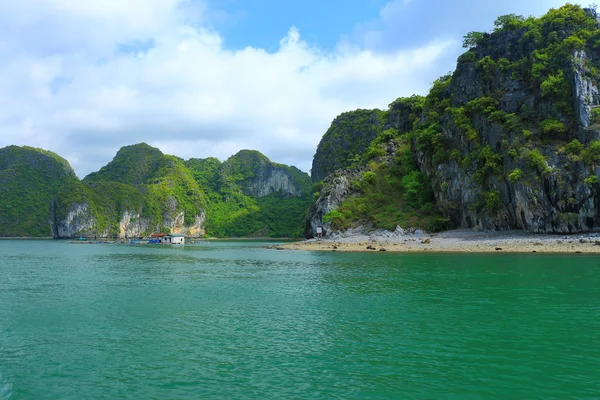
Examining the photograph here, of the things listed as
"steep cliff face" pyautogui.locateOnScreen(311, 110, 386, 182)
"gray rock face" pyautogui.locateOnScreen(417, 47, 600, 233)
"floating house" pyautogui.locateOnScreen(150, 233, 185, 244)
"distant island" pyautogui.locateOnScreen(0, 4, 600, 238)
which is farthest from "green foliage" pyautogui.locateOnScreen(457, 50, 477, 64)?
"floating house" pyautogui.locateOnScreen(150, 233, 185, 244)

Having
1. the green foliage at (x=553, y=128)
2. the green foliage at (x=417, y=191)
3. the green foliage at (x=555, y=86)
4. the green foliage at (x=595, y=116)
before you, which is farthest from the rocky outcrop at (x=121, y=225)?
the green foliage at (x=595, y=116)

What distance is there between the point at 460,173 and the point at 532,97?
49.2ft

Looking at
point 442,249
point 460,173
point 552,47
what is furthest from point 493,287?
point 552,47

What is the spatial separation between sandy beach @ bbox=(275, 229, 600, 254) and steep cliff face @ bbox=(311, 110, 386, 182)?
208 ft

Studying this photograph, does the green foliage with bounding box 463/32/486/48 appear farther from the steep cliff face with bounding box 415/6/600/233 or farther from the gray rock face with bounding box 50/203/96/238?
the gray rock face with bounding box 50/203/96/238

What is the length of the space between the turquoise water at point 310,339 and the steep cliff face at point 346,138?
107 m

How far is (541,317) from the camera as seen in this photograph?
57.1ft

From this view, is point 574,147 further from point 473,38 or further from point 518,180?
point 473,38

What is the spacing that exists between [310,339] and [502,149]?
55.4 metres

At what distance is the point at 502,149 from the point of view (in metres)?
60.8

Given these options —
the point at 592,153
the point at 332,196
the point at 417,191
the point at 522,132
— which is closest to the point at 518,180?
the point at 522,132

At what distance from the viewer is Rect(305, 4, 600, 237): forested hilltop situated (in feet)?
175

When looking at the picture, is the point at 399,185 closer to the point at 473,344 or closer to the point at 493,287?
the point at 493,287

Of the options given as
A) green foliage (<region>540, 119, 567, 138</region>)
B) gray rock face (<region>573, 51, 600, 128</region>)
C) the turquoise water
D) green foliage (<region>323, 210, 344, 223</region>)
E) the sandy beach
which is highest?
gray rock face (<region>573, 51, 600, 128</region>)
